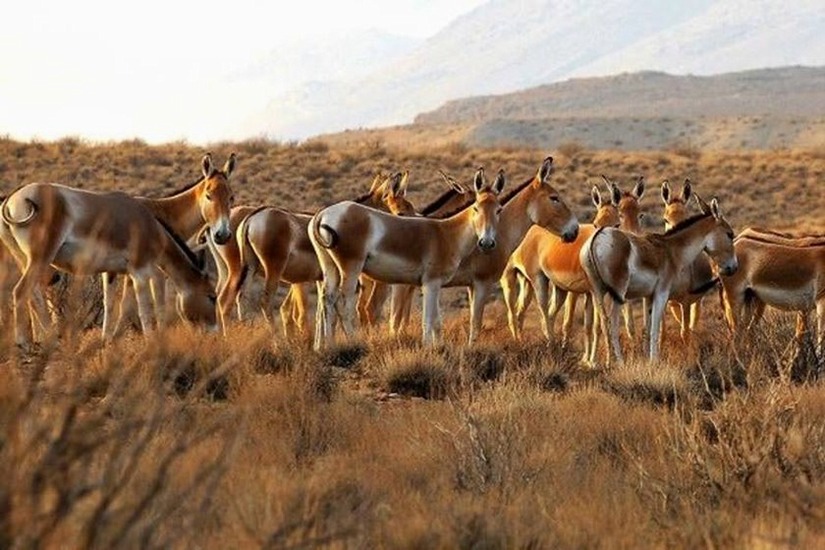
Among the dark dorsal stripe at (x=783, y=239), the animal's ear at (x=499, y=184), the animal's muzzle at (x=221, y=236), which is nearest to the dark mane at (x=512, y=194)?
the animal's ear at (x=499, y=184)

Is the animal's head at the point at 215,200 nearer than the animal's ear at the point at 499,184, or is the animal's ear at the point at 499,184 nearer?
the animal's head at the point at 215,200

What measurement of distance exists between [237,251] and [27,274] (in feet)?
12.5

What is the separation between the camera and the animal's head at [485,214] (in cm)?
1395

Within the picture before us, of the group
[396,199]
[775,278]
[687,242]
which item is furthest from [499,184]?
[775,278]

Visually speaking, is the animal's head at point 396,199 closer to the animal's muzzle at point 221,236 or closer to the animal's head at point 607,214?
the animal's head at point 607,214

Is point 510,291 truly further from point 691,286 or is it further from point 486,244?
point 486,244

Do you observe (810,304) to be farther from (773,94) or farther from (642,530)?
(773,94)

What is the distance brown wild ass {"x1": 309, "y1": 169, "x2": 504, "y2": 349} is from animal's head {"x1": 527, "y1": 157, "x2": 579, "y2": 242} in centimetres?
94

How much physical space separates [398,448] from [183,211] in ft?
25.6

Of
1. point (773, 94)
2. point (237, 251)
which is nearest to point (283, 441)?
point (237, 251)

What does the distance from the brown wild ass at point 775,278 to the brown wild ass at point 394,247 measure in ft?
10.9

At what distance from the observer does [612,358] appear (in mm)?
14266

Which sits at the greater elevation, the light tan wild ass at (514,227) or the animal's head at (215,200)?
the animal's head at (215,200)

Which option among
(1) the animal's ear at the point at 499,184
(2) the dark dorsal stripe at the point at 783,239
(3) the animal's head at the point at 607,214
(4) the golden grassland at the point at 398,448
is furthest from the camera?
(3) the animal's head at the point at 607,214
